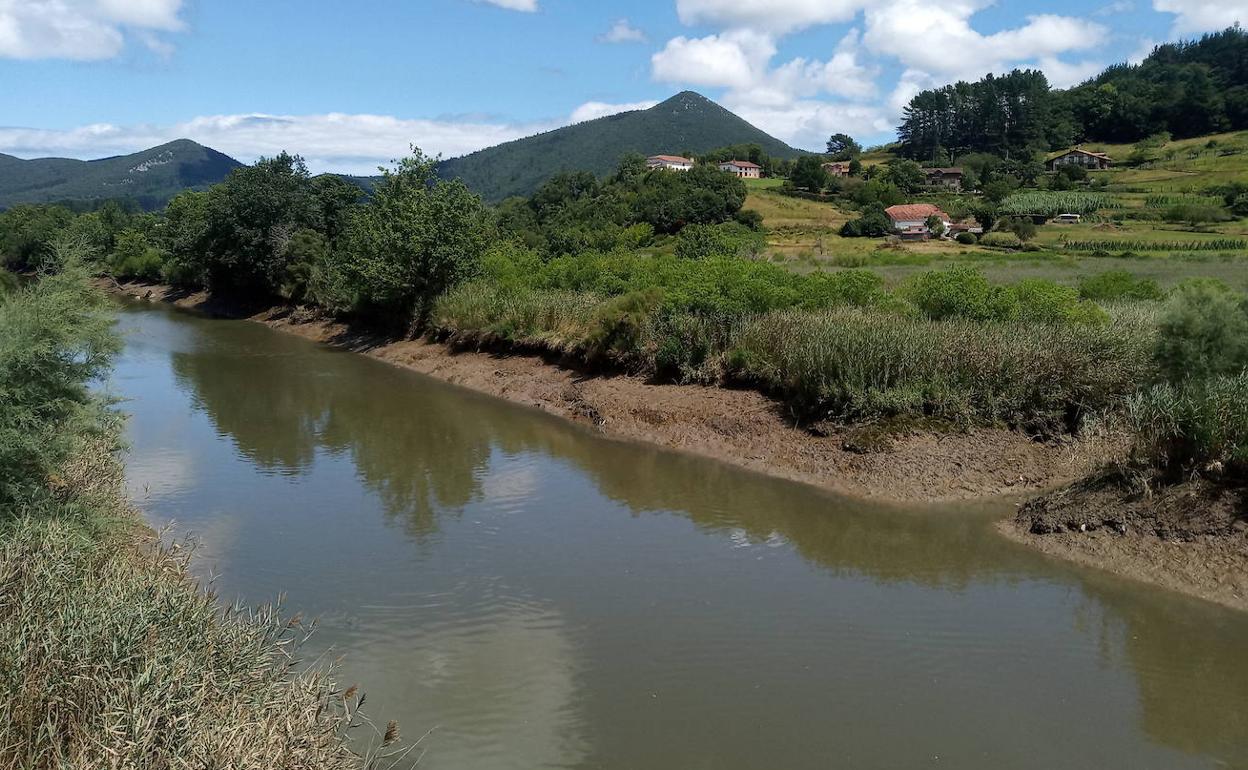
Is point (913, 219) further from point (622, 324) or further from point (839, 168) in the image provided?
point (622, 324)

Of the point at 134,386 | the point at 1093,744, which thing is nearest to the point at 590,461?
the point at 1093,744

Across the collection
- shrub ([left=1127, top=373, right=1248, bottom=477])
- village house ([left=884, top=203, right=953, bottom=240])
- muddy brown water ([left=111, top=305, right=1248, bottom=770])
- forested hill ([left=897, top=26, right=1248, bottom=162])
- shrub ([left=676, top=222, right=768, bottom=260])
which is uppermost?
forested hill ([left=897, top=26, right=1248, bottom=162])

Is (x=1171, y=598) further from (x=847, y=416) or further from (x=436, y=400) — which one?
(x=436, y=400)

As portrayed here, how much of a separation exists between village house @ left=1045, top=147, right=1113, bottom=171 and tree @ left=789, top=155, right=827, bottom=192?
25157 millimetres

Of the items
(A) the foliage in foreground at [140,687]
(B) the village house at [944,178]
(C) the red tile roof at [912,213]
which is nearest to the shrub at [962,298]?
(A) the foliage in foreground at [140,687]

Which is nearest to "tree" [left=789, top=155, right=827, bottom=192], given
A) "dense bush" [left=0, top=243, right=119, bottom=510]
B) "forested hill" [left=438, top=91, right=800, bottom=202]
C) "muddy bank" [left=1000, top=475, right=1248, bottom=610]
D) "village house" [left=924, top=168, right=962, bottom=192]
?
"village house" [left=924, top=168, right=962, bottom=192]

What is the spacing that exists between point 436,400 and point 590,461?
791 centimetres

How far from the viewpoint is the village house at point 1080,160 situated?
Answer: 94.2 metres

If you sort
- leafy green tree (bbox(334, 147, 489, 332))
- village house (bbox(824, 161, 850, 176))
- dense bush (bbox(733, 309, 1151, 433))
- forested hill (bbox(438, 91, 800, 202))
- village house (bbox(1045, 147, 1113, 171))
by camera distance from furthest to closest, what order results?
forested hill (bbox(438, 91, 800, 202))
village house (bbox(824, 161, 850, 176))
village house (bbox(1045, 147, 1113, 171))
leafy green tree (bbox(334, 147, 489, 332))
dense bush (bbox(733, 309, 1151, 433))

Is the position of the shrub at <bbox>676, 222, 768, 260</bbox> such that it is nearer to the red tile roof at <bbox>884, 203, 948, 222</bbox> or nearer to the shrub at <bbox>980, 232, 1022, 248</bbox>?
the shrub at <bbox>980, 232, 1022, 248</bbox>

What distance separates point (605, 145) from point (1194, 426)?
174 meters

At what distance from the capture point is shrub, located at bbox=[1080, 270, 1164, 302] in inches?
825

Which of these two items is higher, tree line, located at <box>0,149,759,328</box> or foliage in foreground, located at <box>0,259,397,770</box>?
tree line, located at <box>0,149,759,328</box>

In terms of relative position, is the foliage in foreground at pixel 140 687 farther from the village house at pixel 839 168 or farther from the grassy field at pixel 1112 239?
the village house at pixel 839 168
